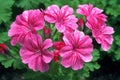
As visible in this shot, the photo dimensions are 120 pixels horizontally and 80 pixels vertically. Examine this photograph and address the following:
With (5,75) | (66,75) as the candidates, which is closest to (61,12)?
(66,75)

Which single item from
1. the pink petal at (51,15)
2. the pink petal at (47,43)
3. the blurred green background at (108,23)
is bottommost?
the blurred green background at (108,23)

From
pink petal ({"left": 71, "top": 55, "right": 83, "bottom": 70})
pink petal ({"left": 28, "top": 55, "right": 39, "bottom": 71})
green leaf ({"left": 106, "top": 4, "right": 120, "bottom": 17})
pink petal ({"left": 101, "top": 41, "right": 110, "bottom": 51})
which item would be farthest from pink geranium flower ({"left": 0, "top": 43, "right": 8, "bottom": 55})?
green leaf ({"left": 106, "top": 4, "right": 120, "bottom": 17})

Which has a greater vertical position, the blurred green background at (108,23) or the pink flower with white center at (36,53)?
the pink flower with white center at (36,53)

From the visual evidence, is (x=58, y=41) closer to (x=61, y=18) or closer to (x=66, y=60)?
(x=61, y=18)

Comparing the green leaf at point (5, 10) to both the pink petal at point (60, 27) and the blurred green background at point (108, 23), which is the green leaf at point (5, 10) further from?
the pink petal at point (60, 27)

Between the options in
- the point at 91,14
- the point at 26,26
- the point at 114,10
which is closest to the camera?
the point at 26,26

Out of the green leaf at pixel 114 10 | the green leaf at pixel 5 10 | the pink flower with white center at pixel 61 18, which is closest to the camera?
the pink flower with white center at pixel 61 18

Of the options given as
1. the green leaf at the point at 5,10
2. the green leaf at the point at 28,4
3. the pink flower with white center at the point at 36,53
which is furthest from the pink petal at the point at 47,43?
the green leaf at the point at 28,4

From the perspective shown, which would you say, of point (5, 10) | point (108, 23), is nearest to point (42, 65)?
point (5, 10)

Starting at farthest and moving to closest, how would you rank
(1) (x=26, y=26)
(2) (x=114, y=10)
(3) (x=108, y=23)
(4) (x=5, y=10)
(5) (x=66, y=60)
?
(3) (x=108, y=23)
(2) (x=114, y=10)
(4) (x=5, y=10)
(1) (x=26, y=26)
(5) (x=66, y=60)
